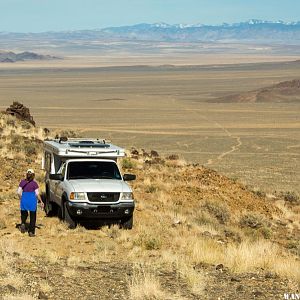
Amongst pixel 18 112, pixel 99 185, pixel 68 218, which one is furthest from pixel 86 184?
pixel 18 112

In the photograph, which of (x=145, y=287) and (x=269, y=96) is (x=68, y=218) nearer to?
(x=145, y=287)

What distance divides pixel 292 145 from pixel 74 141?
32.5 metres

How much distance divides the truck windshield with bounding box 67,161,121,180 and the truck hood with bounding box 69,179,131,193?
0.33m

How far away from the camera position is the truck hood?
1355cm

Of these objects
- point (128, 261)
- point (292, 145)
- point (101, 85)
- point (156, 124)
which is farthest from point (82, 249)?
point (101, 85)

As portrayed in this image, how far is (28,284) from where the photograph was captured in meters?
8.88

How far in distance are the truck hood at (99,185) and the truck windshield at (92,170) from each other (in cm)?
33

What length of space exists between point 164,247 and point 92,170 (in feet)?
9.64

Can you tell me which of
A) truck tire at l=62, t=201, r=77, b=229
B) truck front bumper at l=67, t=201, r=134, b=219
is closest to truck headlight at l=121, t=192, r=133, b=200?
truck front bumper at l=67, t=201, r=134, b=219

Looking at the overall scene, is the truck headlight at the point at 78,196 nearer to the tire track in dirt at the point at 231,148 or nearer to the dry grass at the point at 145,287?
the dry grass at the point at 145,287

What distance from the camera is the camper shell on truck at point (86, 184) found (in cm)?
1352

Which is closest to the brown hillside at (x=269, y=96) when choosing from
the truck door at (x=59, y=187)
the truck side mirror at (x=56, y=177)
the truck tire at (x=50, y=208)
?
the truck tire at (x=50, y=208)

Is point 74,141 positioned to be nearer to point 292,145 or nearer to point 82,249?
point 82,249

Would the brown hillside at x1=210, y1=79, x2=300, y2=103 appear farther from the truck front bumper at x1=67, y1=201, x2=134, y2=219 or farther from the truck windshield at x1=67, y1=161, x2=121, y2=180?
the truck front bumper at x1=67, y1=201, x2=134, y2=219
